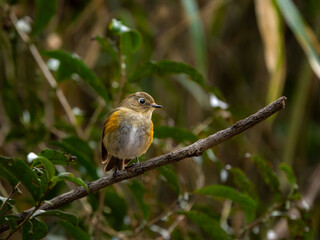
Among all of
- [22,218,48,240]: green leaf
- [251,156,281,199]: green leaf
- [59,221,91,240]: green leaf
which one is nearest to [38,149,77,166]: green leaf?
[22,218,48,240]: green leaf

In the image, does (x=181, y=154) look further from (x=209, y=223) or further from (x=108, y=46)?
(x=108, y=46)

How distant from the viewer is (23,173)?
1.86 m

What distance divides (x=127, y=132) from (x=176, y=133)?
29 cm

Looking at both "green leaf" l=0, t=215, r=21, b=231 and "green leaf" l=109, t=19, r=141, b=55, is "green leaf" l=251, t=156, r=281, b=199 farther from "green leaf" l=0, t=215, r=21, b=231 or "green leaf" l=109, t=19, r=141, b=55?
"green leaf" l=0, t=215, r=21, b=231

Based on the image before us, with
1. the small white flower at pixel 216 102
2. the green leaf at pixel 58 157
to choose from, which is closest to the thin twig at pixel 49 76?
the small white flower at pixel 216 102

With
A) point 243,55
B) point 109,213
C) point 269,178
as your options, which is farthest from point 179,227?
point 243,55

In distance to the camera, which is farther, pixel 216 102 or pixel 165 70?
pixel 216 102

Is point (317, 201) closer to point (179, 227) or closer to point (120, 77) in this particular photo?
point (179, 227)

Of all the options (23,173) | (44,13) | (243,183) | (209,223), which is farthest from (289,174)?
(44,13)

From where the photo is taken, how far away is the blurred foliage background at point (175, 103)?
9.01 feet

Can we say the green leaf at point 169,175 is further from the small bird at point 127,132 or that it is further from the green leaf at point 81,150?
the green leaf at point 81,150

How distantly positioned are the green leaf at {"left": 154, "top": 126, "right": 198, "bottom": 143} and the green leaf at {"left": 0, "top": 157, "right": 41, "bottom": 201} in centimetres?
100

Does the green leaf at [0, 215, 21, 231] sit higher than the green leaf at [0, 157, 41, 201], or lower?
lower

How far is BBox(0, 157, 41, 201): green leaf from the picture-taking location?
180 cm
